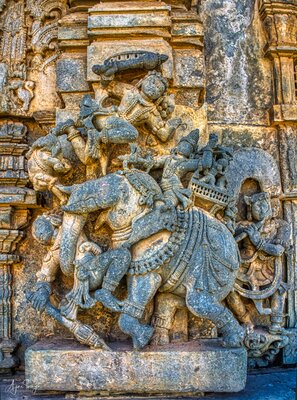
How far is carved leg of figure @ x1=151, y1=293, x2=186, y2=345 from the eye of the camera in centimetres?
359

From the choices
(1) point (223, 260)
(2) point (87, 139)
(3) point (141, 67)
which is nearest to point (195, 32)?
(3) point (141, 67)

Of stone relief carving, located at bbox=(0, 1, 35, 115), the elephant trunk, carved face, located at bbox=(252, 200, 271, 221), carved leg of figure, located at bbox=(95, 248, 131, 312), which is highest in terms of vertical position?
stone relief carving, located at bbox=(0, 1, 35, 115)

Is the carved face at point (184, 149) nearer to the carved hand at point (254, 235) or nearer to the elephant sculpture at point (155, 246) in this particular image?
the elephant sculpture at point (155, 246)

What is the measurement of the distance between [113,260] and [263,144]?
1.95m

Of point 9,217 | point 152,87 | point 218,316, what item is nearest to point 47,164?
point 9,217

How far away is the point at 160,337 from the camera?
3574mm

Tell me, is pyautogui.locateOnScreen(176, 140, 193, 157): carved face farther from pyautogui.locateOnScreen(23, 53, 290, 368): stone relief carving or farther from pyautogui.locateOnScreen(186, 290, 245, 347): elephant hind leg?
pyautogui.locateOnScreen(186, 290, 245, 347): elephant hind leg

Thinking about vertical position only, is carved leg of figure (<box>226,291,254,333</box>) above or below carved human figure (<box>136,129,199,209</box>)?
below

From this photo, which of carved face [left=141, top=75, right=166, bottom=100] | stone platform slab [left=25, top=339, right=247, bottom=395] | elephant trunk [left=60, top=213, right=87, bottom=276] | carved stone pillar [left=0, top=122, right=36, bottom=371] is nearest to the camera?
stone platform slab [left=25, top=339, right=247, bottom=395]

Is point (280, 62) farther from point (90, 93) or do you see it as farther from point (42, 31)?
point (42, 31)

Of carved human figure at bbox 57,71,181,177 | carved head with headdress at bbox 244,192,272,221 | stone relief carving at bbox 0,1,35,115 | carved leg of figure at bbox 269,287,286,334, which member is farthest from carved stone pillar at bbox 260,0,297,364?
stone relief carving at bbox 0,1,35,115

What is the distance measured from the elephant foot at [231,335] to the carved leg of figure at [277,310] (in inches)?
32.7

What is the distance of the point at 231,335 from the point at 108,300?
87cm

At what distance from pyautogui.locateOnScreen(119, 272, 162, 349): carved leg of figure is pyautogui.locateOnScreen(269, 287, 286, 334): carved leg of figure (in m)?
1.25
